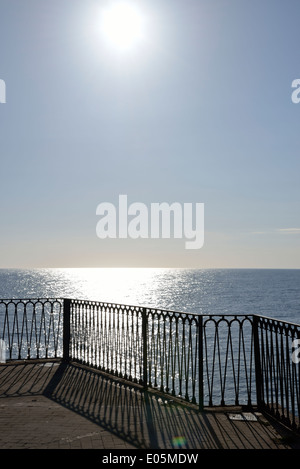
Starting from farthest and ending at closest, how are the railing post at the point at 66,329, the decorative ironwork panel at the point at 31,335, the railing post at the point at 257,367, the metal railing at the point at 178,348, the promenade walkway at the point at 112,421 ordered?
the decorative ironwork panel at the point at 31,335
the railing post at the point at 66,329
the railing post at the point at 257,367
the metal railing at the point at 178,348
the promenade walkway at the point at 112,421

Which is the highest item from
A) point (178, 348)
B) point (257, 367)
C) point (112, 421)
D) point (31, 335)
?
point (178, 348)

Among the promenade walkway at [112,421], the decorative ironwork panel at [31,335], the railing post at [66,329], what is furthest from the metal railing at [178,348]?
the promenade walkway at [112,421]

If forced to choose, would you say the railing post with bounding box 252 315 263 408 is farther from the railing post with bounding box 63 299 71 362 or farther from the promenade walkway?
the railing post with bounding box 63 299 71 362

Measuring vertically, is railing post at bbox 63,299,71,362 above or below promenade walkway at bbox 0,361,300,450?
above

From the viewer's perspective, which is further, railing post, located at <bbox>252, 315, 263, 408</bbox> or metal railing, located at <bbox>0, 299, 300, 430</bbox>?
railing post, located at <bbox>252, 315, 263, 408</bbox>

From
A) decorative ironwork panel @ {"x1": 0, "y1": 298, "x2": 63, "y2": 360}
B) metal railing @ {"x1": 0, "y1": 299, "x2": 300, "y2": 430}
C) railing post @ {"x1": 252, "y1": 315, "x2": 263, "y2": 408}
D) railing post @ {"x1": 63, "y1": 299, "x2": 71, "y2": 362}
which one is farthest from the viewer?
decorative ironwork panel @ {"x1": 0, "y1": 298, "x2": 63, "y2": 360}

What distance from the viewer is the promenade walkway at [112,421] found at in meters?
6.11

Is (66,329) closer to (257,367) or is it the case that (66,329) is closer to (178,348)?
(178,348)

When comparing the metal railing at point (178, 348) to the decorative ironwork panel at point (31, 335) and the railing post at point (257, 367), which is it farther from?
the decorative ironwork panel at point (31, 335)

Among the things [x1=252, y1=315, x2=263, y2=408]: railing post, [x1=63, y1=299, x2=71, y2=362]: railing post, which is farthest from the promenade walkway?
[x1=63, y1=299, x2=71, y2=362]: railing post

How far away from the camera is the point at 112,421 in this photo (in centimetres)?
704

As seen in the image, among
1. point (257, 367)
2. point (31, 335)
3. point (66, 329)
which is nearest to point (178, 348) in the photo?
point (257, 367)

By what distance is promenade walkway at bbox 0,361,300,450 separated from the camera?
611 cm
